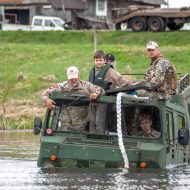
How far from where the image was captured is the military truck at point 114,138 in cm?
1574

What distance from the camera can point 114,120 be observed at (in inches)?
645

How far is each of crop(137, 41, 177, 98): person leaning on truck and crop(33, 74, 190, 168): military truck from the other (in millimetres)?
223

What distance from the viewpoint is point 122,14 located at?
61844mm

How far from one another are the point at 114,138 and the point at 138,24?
44.2 m

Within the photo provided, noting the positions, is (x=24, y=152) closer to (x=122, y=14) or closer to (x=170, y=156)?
(x=170, y=156)

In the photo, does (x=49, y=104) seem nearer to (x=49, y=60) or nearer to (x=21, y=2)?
(x=49, y=60)

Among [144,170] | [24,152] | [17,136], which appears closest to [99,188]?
[144,170]

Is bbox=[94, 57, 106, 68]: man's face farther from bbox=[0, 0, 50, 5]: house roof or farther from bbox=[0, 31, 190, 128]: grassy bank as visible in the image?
bbox=[0, 0, 50, 5]: house roof

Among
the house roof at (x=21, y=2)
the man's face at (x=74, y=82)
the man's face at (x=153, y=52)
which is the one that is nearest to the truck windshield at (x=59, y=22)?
the house roof at (x=21, y=2)

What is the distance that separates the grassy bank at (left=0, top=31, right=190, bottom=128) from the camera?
35.2m

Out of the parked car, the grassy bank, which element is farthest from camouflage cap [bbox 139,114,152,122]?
the parked car

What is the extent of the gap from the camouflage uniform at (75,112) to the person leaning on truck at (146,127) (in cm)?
87

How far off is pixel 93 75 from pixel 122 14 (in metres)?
45.1

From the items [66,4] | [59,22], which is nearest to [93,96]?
[59,22]
